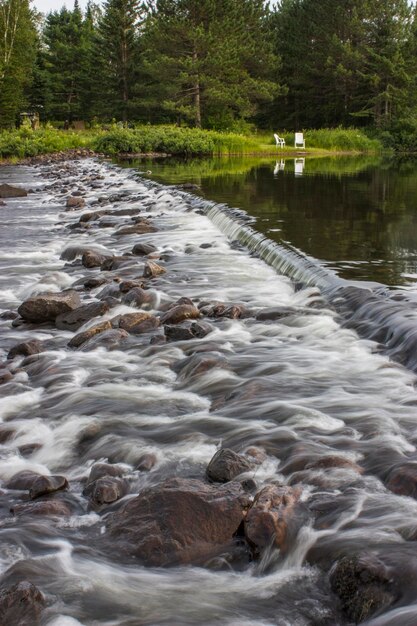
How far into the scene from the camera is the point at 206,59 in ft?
143

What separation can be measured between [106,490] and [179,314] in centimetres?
364

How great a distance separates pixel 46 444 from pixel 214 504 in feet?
5.29

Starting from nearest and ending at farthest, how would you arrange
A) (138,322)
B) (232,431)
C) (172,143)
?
(232,431)
(138,322)
(172,143)

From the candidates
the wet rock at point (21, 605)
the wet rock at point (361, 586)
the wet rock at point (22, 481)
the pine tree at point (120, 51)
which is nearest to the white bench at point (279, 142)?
the pine tree at point (120, 51)

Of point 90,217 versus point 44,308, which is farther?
point 90,217

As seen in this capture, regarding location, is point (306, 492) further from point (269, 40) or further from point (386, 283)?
point (269, 40)

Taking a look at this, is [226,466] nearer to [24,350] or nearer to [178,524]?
[178,524]

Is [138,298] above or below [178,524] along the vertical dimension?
above

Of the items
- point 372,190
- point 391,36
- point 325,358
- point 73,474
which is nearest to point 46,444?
point 73,474

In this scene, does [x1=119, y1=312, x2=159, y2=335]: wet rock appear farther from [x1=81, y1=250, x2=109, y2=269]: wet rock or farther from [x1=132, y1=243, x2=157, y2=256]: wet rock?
[x1=132, y1=243, x2=157, y2=256]: wet rock

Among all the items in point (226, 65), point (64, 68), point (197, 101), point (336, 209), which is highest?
point (64, 68)

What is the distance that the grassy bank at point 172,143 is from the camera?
37.8 m

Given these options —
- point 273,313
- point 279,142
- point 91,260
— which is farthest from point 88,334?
point 279,142

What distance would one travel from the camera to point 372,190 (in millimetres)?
18422
